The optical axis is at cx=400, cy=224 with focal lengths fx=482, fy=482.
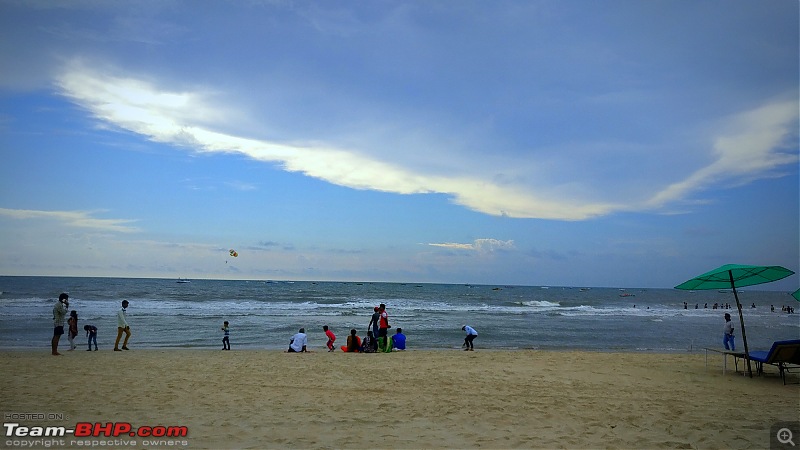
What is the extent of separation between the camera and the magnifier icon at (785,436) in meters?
6.03

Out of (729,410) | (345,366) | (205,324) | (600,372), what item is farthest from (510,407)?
(205,324)

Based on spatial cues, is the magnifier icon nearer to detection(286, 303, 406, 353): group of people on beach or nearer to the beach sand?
the beach sand

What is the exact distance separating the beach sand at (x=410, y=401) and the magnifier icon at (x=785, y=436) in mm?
176

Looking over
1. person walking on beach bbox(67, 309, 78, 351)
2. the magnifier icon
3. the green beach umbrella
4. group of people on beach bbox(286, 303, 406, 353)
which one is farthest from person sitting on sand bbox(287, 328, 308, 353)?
the magnifier icon

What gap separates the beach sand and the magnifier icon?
0.58 feet

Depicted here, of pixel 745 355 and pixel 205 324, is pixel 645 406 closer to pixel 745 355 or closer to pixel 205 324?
pixel 745 355

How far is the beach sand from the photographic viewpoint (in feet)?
20.4

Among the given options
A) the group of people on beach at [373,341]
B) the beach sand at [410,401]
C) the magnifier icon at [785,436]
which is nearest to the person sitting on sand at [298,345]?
the group of people on beach at [373,341]

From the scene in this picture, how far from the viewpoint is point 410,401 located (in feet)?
26.9

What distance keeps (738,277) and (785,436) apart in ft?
17.7

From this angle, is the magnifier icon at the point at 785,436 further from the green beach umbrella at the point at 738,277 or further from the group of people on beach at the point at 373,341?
the group of people on beach at the point at 373,341

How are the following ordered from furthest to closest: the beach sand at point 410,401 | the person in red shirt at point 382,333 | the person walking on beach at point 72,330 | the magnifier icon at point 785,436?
the person in red shirt at point 382,333 → the person walking on beach at point 72,330 → the beach sand at point 410,401 → the magnifier icon at point 785,436

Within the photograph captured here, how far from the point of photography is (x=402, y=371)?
11.5 m

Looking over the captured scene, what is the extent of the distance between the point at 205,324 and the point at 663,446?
25649 millimetres
